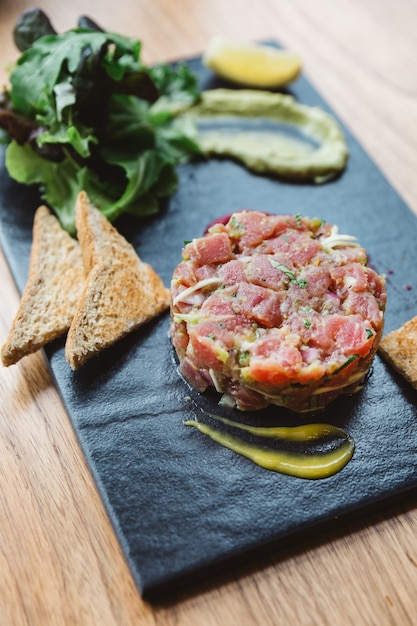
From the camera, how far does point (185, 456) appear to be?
10.4 ft

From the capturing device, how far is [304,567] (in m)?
2.91

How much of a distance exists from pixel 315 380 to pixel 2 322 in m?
1.77

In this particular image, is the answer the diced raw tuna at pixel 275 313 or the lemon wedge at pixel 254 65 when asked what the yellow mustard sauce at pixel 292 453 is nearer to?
the diced raw tuna at pixel 275 313

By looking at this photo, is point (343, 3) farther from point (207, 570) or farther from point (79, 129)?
point (207, 570)

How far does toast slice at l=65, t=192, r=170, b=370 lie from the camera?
3.43 metres

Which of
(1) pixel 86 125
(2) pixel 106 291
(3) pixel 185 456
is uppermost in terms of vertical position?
(1) pixel 86 125

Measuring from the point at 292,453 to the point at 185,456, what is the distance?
1.58 ft

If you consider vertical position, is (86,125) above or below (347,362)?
above

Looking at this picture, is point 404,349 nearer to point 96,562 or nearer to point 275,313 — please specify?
point 275,313

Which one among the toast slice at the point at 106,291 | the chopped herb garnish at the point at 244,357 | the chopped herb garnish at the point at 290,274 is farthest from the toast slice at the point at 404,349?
the toast slice at the point at 106,291

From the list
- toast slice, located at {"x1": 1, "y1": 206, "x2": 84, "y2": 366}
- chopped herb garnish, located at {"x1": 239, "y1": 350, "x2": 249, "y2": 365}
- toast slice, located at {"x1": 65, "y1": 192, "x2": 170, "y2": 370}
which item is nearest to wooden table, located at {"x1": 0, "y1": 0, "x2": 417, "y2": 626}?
toast slice, located at {"x1": 1, "y1": 206, "x2": 84, "y2": 366}

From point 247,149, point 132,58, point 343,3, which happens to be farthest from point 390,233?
point 343,3

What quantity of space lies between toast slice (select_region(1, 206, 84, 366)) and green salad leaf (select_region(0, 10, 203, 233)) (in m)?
0.15

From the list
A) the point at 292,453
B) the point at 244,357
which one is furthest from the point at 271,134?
the point at 292,453
